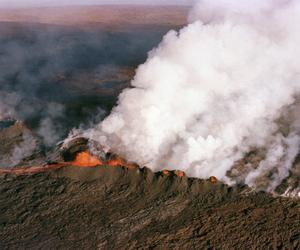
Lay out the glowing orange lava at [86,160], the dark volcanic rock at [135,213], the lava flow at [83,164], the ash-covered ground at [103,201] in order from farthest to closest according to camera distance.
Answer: the glowing orange lava at [86,160], the lava flow at [83,164], the ash-covered ground at [103,201], the dark volcanic rock at [135,213]

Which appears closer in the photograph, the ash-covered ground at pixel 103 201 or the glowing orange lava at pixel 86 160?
the ash-covered ground at pixel 103 201

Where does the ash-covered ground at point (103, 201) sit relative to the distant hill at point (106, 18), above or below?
below

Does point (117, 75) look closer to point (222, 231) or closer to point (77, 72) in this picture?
point (77, 72)

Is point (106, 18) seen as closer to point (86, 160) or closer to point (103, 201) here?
point (86, 160)

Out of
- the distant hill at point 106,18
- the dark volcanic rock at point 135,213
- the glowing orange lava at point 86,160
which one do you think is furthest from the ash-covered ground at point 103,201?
the distant hill at point 106,18

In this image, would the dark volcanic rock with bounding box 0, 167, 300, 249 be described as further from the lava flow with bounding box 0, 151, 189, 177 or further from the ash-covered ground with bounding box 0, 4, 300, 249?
the lava flow with bounding box 0, 151, 189, 177

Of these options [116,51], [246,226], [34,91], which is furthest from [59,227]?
[116,51]

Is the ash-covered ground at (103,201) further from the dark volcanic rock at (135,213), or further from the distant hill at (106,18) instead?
the distant hill at (106,18)
